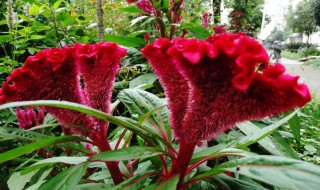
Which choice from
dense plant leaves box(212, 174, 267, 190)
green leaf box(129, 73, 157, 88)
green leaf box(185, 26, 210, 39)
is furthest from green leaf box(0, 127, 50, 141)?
green leaf box(185, 26, 210, 39)

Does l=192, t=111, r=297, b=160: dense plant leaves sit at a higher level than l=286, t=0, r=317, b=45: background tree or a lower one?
higher

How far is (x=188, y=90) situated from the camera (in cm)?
74

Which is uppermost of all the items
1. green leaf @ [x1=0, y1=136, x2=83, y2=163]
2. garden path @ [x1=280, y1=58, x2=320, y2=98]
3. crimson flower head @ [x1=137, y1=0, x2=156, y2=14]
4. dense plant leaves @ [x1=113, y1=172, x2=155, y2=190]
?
crimson flower head @ [x1=137, y1=0, x2=156, y2=14]

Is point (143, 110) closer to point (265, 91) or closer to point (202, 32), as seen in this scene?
point (265, 91)

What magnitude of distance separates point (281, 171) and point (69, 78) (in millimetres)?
541

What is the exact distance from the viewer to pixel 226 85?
1.97 feet

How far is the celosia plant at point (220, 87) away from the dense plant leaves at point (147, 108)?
19cm

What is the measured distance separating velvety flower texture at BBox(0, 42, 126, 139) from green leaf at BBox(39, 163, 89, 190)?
0.10 metres

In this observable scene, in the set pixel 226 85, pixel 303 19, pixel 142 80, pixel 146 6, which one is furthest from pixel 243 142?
pixel 303 19

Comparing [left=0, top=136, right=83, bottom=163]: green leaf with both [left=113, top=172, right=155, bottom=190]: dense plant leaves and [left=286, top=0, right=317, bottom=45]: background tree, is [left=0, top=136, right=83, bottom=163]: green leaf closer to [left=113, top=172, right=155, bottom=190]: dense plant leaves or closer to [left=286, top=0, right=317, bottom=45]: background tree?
[left=113, top=172, right=155, bottom=190]: dense plant leaves

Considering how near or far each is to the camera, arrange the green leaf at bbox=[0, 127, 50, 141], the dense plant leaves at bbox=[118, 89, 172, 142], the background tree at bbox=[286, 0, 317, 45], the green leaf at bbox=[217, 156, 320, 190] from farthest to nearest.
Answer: the background tree at bbox=[286, 0, 317, 45] < the dense plant leaves at bbox=[118, 89, 172, 142] < the green leaf at bbox=[0, 127, 50, 141] < the green leaf at bbox=[217, 156, 320, 190]

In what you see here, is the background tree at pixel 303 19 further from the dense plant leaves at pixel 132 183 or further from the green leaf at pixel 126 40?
the dense plant leaves at pixel 132 183

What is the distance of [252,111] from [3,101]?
1.92 ft

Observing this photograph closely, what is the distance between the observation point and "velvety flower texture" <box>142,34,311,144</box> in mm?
532
